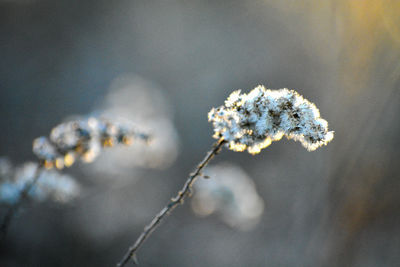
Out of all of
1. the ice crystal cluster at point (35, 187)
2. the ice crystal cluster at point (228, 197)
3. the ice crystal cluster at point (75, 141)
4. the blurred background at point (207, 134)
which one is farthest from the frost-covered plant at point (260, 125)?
the ice crystal cluster at point (228, 197)

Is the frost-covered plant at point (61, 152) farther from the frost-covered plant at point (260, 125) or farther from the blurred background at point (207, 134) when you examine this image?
the frost-covered plant at point (260, 125)

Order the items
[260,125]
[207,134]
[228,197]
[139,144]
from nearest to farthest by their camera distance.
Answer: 1. [260,125]
2. [228,197]
3. [139,144]
4. [207,134]

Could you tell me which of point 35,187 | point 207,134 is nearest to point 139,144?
point 35,187

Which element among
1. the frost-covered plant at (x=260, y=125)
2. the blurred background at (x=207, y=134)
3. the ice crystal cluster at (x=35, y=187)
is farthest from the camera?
the blurred background at (x=207, y=134)

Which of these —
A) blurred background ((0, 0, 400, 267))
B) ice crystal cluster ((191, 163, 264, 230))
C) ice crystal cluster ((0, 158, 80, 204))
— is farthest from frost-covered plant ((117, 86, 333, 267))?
ice crystal cluster ((191, 163, 264, 230))

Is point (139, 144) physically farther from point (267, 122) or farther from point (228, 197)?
point (267, 122)

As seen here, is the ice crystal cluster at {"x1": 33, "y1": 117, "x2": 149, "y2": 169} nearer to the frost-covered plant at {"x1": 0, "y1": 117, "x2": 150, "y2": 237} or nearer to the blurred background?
the frost-covered plant at {"x1": 0, "y1": 117, "x2": 150, "y2": 237}
